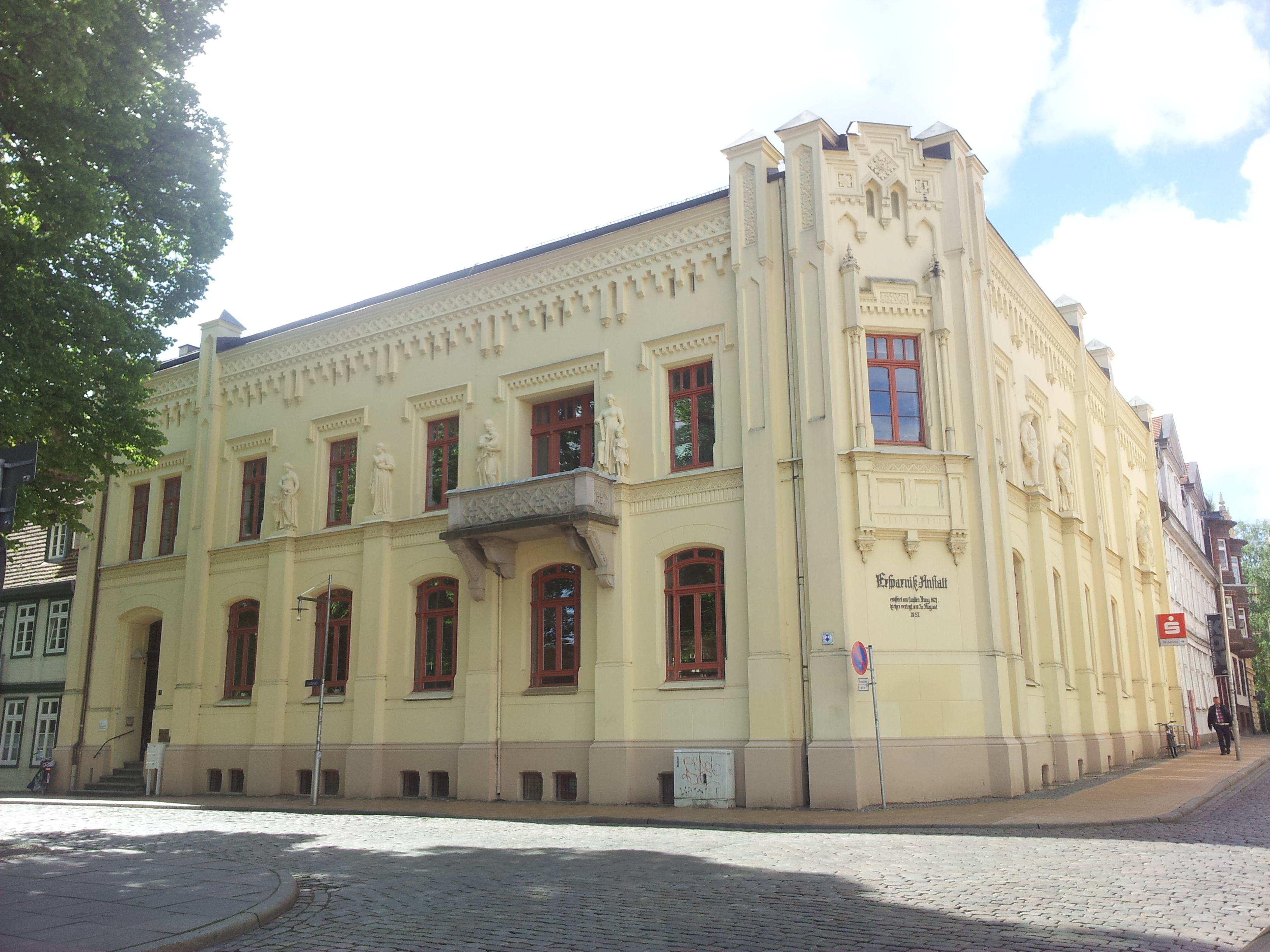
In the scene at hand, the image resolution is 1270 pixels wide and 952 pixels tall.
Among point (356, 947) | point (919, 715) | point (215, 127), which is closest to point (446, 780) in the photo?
point (919, 715)

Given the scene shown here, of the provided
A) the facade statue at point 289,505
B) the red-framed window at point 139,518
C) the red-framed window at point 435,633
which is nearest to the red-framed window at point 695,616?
Result: the red-framed window at point 435,633

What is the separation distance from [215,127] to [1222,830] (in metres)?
18.2

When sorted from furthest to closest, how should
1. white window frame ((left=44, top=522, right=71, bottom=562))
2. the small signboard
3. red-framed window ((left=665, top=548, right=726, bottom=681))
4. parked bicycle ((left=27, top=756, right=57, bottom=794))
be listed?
white window frame ((left=44, top=522, right=71, bottom=562)) < the small signboard < parked bicycle ((left=27, top=756, right=57, bottom=794)) < red-framed window ((left=665, top=548, right=726, bottom=681))

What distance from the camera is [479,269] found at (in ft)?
80.0

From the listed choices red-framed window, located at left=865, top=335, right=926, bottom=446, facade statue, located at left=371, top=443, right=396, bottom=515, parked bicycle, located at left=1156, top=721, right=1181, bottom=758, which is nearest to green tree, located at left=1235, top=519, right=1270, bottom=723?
parked bicycle, located at left=1156, top=721, right=1181, bottom=758

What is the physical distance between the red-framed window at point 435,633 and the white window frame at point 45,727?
12.8 metres

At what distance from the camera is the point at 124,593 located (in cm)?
2964

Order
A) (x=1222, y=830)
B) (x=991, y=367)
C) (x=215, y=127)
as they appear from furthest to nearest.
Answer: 1. (x=991, y=367)
2. (x=215, y=127)
3. (x=1222, y=830)

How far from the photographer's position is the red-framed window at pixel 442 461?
24.2 metres

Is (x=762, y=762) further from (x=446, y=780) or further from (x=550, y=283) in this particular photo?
(x=550, y=283)

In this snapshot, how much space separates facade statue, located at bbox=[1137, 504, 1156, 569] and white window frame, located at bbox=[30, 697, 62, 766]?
1301 inches

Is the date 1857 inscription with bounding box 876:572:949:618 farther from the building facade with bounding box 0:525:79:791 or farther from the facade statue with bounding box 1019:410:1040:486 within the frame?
the building facade with bounding box 0:525:79:791

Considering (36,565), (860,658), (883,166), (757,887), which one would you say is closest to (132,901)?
(757,887)

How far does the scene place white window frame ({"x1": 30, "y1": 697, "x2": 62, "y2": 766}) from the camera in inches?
1163
